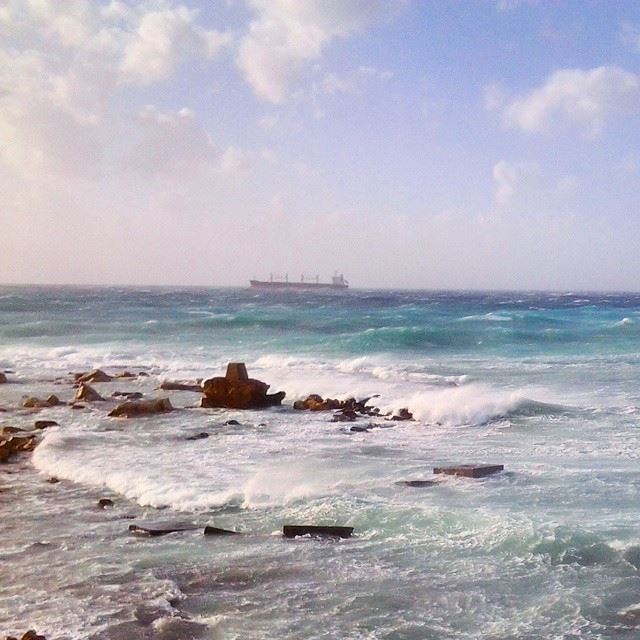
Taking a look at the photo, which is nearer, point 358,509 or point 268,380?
point 358,509

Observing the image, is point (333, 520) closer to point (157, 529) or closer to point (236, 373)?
point (157, 529)

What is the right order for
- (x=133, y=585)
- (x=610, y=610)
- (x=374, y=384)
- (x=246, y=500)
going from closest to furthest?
(x=610, y=610) → (x=133, y=585) → (x=246, y=500) → (x=374, y=384)

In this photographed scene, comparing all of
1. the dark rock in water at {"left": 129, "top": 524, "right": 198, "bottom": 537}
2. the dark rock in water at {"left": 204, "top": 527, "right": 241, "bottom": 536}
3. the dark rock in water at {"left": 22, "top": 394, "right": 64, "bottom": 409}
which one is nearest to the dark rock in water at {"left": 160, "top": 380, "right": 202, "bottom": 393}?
the dark rock in water at {"left": 22, "top": 394, "right": 64, "bottom": 409}

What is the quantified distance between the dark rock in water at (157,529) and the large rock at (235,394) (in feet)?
36.6

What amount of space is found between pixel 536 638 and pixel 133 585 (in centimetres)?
401

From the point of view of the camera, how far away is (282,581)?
791cm

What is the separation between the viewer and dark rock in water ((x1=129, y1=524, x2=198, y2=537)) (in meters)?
9.58

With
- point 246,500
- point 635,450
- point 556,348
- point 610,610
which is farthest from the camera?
point 556,348

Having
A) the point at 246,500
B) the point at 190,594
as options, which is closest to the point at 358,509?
the point at 246,500

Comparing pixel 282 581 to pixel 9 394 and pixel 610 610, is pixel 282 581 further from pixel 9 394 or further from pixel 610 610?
pixel 9 394

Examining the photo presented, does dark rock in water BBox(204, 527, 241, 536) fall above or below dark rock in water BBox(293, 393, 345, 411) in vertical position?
above

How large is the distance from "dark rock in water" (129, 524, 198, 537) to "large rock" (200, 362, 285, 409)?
1116 centimetres

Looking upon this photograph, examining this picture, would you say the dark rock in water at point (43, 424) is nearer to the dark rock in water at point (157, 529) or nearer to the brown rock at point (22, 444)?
the brown rock at point (22, 444)

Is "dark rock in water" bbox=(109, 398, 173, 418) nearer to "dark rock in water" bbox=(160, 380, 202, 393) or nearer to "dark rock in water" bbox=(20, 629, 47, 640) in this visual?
"dark rock in water" bbox=(160, 380, 202, 393)
